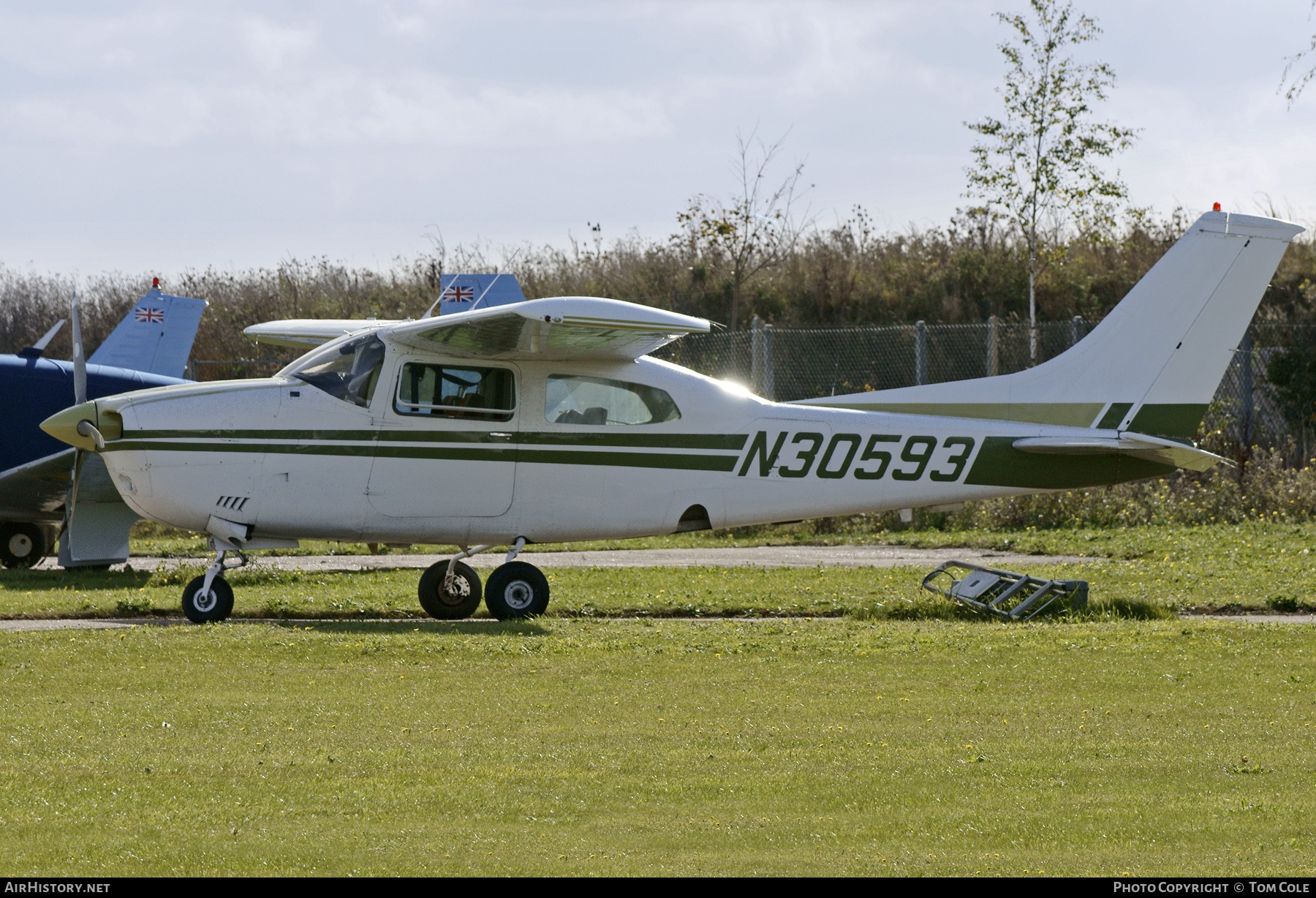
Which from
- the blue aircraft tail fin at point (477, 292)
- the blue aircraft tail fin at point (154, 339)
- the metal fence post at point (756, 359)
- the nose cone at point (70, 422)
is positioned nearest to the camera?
the nose cone at point (70, 422)

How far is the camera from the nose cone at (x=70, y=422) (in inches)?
443

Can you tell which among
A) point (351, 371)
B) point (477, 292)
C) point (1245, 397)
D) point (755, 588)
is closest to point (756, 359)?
point (477, 292)

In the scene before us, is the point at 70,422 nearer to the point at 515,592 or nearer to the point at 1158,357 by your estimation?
the point at 515,592

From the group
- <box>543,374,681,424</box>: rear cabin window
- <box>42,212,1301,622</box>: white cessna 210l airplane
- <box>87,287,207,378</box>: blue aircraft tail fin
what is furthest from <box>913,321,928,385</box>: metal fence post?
<box>87,287,207,378</box>: blue aircraft tail fin

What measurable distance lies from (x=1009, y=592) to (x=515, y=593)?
4385 mm

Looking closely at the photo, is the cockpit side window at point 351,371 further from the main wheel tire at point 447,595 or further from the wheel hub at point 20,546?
the wheel hub at point 20,546

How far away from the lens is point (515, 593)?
1190 centimetres

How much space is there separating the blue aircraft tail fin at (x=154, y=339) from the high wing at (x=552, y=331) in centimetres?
826

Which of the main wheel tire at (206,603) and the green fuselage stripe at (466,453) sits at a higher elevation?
the green fuselage stripe at (466,453)

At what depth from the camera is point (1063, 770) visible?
622cm

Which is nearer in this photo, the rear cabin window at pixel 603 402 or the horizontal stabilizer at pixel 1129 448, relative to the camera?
the horizontal stabilizer at pixel 1129 448

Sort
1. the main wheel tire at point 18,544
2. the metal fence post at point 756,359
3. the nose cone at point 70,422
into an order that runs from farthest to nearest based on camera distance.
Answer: the metal fence post at point 756,359 → the main wheel tire at point 18,544 → the nose cone at point 70,422

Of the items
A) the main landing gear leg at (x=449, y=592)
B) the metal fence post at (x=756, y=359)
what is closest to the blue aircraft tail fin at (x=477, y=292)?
the metal fence post at (x=756, y=359)

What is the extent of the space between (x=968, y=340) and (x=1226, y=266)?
39.5ft
